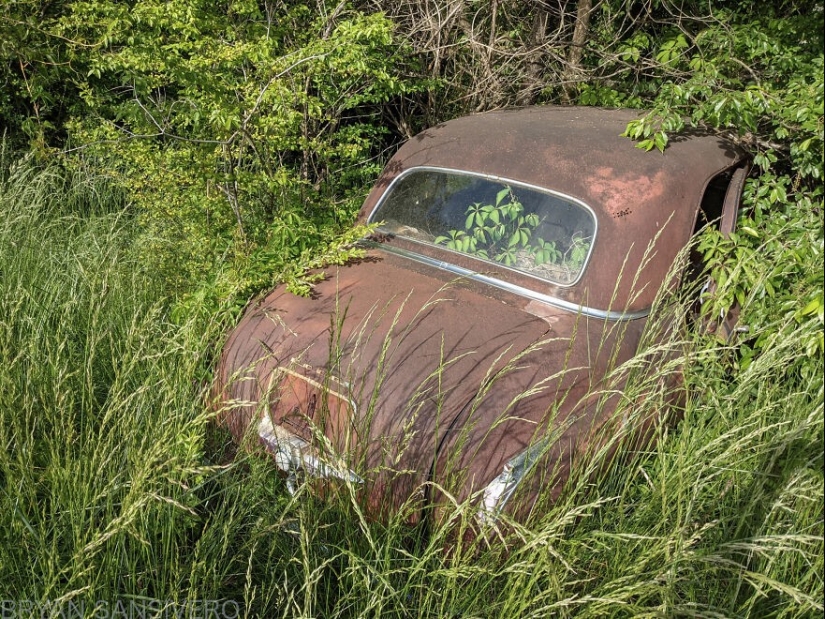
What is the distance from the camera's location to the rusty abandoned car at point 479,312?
2.15 metres

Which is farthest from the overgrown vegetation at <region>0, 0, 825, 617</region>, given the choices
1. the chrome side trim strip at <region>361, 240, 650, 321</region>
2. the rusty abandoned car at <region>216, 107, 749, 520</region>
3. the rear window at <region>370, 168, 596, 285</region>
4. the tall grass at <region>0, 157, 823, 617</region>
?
the rear window at <region>370, 168, 596, 285</region>

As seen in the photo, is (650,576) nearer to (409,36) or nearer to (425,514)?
(425,514)

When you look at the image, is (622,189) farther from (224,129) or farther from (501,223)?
(224,129)

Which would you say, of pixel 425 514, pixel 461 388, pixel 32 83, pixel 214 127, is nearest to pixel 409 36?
pixel 214 127

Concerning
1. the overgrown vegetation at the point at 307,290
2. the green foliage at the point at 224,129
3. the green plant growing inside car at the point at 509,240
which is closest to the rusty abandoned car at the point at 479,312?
the green plant growing inside car at the point at 509,240

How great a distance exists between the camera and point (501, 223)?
303cm

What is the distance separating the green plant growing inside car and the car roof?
0.09 m

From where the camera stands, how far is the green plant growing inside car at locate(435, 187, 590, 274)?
9.51ft

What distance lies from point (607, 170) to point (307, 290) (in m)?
1.38

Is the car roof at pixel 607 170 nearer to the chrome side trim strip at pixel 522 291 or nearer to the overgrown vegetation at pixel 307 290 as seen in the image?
the chrome side trim strip at pixel 522 291

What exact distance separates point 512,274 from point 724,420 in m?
1.11

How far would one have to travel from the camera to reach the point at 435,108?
598 centimetres

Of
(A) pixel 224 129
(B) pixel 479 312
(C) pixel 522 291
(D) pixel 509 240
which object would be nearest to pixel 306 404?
(B) pixel 479 312

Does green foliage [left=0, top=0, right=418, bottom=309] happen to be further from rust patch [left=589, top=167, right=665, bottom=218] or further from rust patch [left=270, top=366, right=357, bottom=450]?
rust patch [left=589, top=167, right=665, bottom=218]
